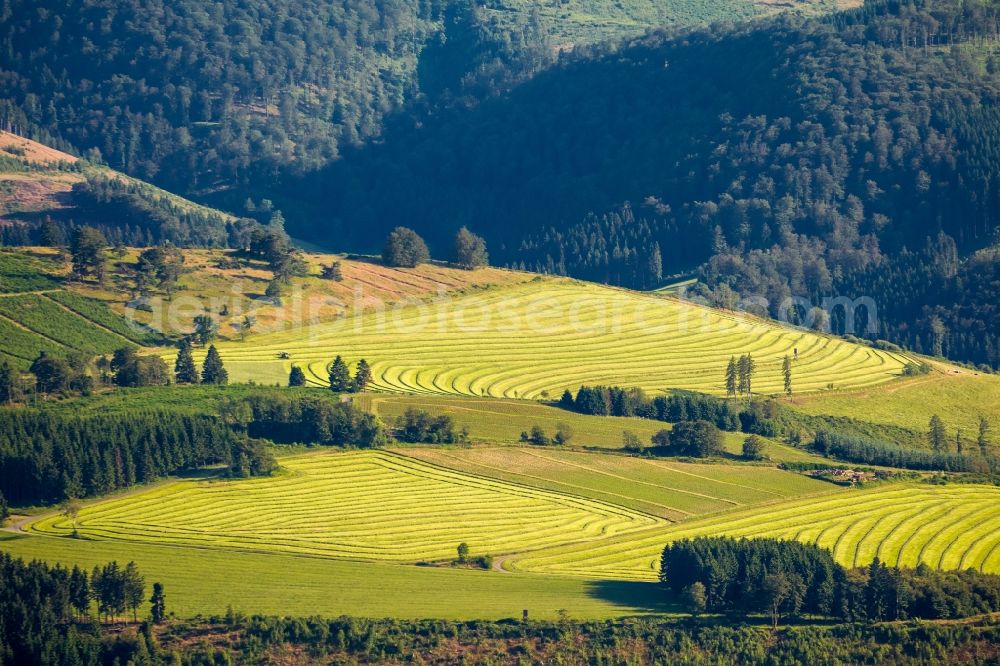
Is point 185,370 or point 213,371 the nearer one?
point 185,370

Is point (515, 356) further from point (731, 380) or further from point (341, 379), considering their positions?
point (341, 379)

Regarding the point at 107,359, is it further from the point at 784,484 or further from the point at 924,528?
the point at 924,528

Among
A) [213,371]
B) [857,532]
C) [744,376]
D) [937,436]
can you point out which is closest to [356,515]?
[213,371]

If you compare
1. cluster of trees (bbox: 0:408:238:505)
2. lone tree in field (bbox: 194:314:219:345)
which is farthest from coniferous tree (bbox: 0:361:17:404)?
lone tree in field (bbox: 194:314:219:345)

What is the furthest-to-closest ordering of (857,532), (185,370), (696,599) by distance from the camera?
(185,370) → (857,532) → (696,599)

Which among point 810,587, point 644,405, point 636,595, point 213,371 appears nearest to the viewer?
point 810,587

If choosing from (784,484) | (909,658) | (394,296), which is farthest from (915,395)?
(909,658)
